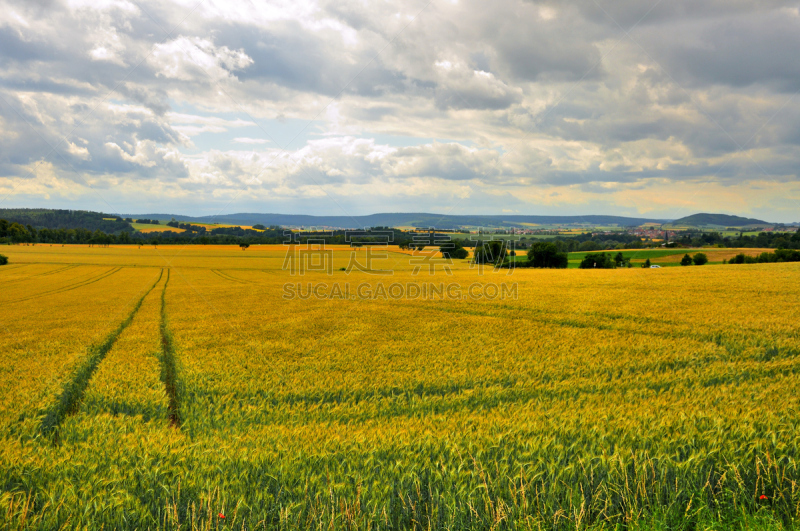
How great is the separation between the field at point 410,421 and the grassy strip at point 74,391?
7 centimetres

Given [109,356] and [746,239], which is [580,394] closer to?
[109,356]

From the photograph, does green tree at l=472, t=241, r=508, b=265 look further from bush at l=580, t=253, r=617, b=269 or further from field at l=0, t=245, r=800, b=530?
field at l=0, t=245, r=800, b=530

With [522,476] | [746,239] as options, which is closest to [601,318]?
[522,476]

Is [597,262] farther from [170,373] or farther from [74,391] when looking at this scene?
[74,391]

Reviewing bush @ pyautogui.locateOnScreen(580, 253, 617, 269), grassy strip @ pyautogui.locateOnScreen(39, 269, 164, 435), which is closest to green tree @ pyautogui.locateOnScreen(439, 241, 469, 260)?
bush @ pyautogui.locateOnScreen(580, 253, 617, 269)

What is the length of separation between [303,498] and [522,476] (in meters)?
3.31

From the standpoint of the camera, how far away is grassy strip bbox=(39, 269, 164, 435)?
794 cm

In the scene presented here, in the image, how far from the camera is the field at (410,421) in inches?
198

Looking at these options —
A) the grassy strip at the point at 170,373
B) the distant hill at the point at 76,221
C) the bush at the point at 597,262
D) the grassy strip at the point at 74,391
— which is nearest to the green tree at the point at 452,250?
the bush at the point at 597,262

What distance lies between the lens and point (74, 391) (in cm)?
970

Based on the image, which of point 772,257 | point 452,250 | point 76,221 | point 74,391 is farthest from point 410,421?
point 76,221

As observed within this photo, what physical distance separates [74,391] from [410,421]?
9.49 metres

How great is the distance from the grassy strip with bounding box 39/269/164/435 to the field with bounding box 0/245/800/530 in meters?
0.07

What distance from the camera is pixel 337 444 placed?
6.61 metres
